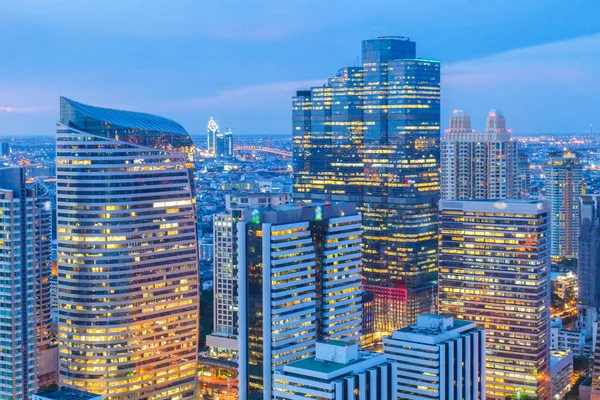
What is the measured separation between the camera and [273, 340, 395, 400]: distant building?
6856 centimetres

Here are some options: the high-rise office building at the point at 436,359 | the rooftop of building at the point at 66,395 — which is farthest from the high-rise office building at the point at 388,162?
the rooftop of building at the point at 66,395

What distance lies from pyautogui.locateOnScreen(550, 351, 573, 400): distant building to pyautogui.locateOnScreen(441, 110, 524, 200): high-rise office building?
202 feet

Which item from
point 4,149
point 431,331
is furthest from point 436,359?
point 4,149

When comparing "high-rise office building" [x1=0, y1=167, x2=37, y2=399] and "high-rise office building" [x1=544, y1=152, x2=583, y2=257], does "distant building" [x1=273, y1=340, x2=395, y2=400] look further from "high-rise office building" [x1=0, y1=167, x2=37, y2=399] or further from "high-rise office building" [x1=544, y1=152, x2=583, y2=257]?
"high-rise office building" [x1=544, y1=152, x2=583, y2=257]

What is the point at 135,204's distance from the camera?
92.2 meters

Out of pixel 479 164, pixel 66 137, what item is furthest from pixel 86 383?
pixel 479 164

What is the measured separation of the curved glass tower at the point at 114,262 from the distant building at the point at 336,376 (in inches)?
946

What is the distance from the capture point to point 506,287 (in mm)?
101625

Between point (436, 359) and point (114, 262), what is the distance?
33280 mm

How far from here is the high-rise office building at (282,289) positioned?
8369cm

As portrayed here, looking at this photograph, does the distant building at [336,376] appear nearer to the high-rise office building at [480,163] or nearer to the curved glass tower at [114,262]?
the curved glass tower at [114,262]

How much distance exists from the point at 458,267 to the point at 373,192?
35364 millimetres

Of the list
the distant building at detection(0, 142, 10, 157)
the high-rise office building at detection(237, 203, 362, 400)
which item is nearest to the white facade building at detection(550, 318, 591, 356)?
the high-rise office building at detection(237, 203, 362, 400)

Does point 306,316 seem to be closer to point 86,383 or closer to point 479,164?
point 86,383
